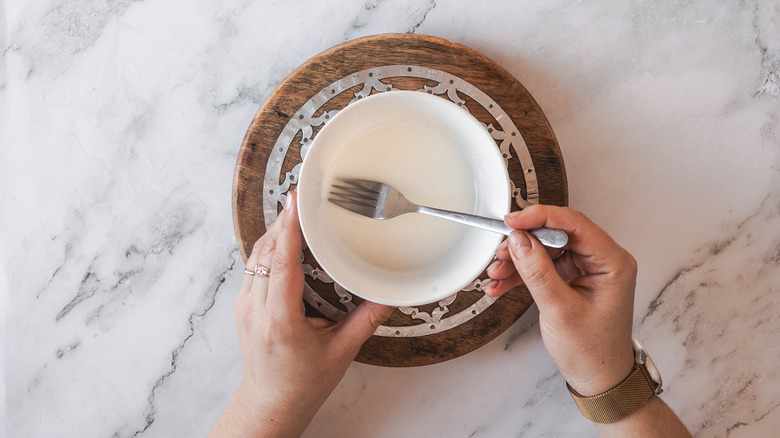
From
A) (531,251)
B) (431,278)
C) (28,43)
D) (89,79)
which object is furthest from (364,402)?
(28,43)

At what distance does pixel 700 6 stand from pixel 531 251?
19.9 inches

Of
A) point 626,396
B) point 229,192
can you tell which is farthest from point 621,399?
point 229,192

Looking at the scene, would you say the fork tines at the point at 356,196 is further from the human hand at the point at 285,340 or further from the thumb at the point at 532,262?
the thumb at the point at 532,262

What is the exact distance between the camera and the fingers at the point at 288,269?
626 millimetres

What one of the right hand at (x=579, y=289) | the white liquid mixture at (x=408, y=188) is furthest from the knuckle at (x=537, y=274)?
the white liquid mixture at (x=408, y=188)

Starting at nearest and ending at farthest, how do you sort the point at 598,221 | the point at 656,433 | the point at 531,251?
the point at 531,251 → the point at 656,433 → the point at 598,221

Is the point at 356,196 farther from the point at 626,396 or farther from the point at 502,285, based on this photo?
the point at 626,396

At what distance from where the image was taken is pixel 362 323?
0.67 m

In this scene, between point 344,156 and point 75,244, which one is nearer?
point 344,156

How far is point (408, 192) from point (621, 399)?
39 cm

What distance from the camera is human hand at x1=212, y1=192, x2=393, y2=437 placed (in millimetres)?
637

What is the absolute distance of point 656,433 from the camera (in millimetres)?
705

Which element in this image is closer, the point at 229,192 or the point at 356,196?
the point at 356,196

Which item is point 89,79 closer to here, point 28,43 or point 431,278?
point 28,43
